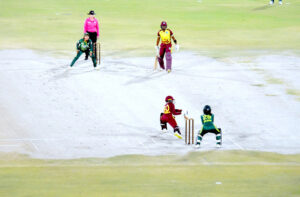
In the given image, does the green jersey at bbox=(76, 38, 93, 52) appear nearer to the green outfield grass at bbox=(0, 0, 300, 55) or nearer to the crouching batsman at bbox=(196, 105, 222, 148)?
the green outfield grass at bbox=(0, 0, 300, 55)

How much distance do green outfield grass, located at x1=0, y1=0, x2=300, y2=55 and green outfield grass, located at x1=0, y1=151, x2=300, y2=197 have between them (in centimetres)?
1510

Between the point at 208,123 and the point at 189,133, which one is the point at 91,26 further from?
the point at 208,123

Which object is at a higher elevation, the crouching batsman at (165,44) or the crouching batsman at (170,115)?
the crouching batsman at (165,44)

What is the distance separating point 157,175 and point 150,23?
25.9 metres

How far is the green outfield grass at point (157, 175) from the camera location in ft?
55.8

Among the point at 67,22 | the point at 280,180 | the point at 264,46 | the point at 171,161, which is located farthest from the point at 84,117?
the point at 67,22

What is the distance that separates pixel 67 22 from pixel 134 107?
20.4 meters

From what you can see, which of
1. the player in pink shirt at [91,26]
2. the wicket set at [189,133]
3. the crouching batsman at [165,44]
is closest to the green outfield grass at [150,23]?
the player in pink shirt at [91,26]

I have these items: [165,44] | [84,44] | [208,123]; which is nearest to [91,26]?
[84,44]

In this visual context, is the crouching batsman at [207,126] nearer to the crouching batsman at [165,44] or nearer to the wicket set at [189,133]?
Answer: the wicket set at [189,133]

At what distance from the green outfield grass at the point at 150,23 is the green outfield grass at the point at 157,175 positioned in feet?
49.6

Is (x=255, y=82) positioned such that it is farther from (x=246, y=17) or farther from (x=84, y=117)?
(x=246, y=17)

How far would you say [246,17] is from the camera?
151ft

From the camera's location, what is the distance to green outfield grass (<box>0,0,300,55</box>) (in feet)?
119
